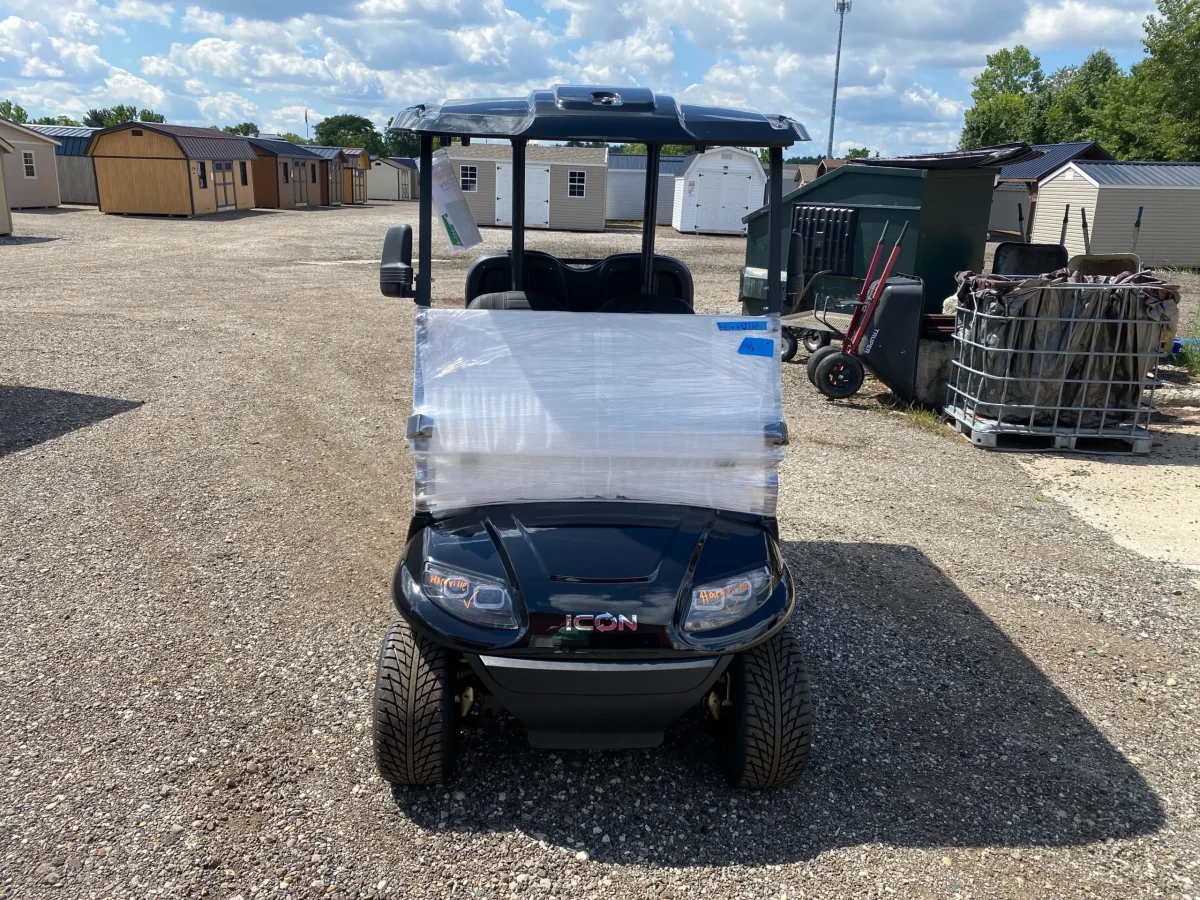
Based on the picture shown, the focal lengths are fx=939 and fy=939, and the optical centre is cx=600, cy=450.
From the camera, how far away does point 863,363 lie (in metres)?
9.27

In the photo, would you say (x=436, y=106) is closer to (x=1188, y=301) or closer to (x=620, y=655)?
(x=620, y=655)

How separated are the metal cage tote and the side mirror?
5519mm

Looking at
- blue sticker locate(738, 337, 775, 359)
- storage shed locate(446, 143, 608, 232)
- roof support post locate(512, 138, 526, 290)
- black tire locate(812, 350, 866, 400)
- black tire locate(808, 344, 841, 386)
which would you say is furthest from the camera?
storage shed locate(446, 143, 608, 232)

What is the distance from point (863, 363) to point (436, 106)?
663cm

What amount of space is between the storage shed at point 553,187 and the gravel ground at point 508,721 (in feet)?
79.6

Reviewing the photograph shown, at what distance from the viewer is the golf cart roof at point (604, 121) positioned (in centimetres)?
323

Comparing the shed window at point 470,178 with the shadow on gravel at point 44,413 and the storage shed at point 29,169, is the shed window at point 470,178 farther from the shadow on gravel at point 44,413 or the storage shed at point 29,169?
the shadow on gravel at point 44,413

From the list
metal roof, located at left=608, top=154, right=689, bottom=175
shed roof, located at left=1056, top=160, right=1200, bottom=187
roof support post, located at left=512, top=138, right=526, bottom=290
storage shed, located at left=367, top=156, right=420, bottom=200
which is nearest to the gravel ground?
roof support post, located at left=512, top=138, right=526, bottom=290

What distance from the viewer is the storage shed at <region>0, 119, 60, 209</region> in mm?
30531

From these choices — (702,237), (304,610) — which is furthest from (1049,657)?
(702,237)

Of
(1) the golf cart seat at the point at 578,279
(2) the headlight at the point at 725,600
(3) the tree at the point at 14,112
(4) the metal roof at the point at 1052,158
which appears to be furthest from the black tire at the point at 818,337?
(3) the tree at the point at 14,112

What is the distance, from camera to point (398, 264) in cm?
358

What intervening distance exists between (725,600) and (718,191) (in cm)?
3133

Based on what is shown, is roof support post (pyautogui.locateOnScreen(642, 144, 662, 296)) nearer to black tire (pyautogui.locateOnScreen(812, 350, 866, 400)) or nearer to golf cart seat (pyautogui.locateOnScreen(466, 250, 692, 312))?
golf cart seat (pyautogui.locateOnScreen(466, 250, 692, 312))
